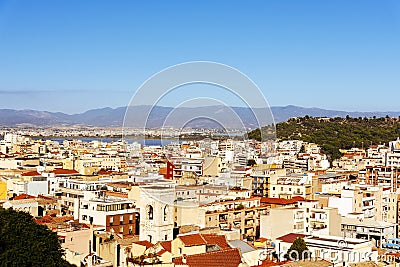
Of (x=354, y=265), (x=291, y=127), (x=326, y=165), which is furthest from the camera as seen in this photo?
(x=291, y=127)

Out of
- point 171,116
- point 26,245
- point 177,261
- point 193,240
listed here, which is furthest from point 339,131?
point 26,245

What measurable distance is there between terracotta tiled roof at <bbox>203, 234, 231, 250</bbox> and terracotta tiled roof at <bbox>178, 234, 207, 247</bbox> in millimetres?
75

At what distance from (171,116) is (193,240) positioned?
18.8 ft

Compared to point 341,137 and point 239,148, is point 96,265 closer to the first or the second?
point 239,148

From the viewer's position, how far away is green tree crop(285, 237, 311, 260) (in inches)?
299

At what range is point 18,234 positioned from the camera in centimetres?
681

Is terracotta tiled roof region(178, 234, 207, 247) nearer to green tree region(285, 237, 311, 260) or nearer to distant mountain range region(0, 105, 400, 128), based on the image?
green tree region(285, 237, 311, 260)

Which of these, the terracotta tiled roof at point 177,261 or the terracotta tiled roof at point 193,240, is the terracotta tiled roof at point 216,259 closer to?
the terracotta tiled roof at point 177,261

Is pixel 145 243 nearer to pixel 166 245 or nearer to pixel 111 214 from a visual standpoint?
pixel 166 245

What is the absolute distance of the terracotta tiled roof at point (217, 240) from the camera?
729 centimetres

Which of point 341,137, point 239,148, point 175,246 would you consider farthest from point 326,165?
point 175,246

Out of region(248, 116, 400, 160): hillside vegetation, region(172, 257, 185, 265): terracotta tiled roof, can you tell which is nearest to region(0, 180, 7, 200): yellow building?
region(172, 257, 185, 265): terracotta tiled roof

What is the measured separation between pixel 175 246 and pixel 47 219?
292cm

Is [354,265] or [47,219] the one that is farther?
[47,219]
